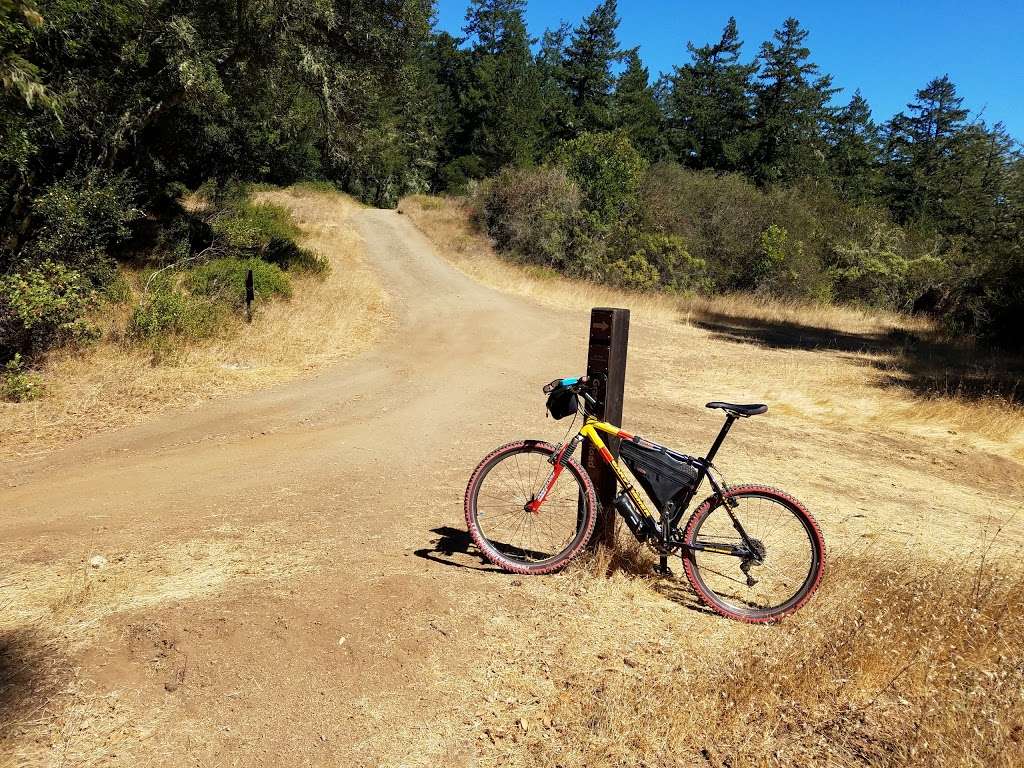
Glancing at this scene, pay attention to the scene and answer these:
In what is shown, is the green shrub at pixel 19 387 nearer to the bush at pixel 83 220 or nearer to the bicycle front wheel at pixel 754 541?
the bush at pixel 83 220

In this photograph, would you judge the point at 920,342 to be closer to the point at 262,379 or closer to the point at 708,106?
the point at 262,379

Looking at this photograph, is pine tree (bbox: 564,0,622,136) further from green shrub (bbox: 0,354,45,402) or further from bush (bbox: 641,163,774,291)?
green shrub (bbox: 0,354,45,402)

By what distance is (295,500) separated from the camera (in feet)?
18.7

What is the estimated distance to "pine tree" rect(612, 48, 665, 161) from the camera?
183ft

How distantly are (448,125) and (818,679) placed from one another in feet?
193

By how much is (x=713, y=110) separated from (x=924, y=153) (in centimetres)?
1658

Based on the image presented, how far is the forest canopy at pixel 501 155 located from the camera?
468 inches

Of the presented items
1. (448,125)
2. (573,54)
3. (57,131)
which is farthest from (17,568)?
(573,54)

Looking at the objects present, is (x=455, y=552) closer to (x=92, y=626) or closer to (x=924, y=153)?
(x=92, y=626)

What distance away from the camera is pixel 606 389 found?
4250 mm

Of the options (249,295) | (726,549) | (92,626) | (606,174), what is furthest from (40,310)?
(606,174)

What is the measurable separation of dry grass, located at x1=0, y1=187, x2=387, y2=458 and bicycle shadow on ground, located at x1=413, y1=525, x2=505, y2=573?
4763 millimetres

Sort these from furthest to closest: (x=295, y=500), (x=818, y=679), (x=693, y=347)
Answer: (x=693, y=347) < (x=295, y=500) < (x=818, y=679)

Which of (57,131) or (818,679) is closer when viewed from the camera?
(818,679)
